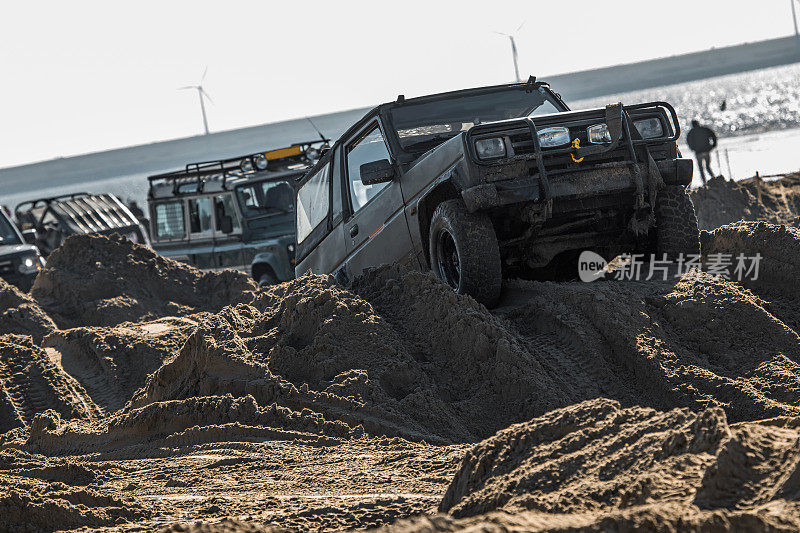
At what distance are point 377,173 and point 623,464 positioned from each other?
4112mm

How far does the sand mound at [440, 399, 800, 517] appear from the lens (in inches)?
119

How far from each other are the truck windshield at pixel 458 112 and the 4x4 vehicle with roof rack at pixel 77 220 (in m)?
12.6

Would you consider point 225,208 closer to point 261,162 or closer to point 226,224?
point 226,224

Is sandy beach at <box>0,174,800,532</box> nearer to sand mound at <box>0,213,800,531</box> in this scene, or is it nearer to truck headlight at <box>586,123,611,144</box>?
sand mound at <box>0,213,800,531</box>

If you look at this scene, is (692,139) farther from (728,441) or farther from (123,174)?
(123,174)

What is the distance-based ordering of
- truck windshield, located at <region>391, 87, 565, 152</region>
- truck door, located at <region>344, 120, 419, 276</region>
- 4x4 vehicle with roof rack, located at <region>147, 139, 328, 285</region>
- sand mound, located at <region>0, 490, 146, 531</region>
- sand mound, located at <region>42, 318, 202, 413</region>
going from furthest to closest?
4x4 vehicle with roof rack, located at <region>147, 139, 328, 285</region>, sand mound, located at <region>42, 318, 202, 413</region>, truck windshield, located at <region>391, 87, 565, 152</region>, truck door, located at <region>344, 120, 419, 276</region>, sand mound, located at <region>0, 490, 146, 531</region>

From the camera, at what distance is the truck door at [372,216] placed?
24.1ft

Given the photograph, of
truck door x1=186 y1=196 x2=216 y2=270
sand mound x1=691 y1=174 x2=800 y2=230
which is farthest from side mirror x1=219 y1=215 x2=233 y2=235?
sand mound x1=691 y1=174 x2=800 y2=230

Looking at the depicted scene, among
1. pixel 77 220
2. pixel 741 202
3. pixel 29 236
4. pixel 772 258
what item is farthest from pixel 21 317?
pixel 741 202

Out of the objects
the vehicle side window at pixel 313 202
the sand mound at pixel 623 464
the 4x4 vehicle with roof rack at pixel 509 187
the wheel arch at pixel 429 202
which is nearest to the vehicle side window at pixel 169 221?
the vehicle side window at pixel 313 202

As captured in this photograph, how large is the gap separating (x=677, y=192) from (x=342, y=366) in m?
2.67

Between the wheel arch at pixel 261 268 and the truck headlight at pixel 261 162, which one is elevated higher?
the truck headlight at pixel 261 162

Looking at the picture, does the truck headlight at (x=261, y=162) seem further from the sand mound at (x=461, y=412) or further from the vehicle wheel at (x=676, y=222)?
the vehicle wheel at (x=676, y=222)

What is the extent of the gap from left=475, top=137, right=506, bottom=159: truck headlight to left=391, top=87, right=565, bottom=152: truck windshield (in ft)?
3.57
